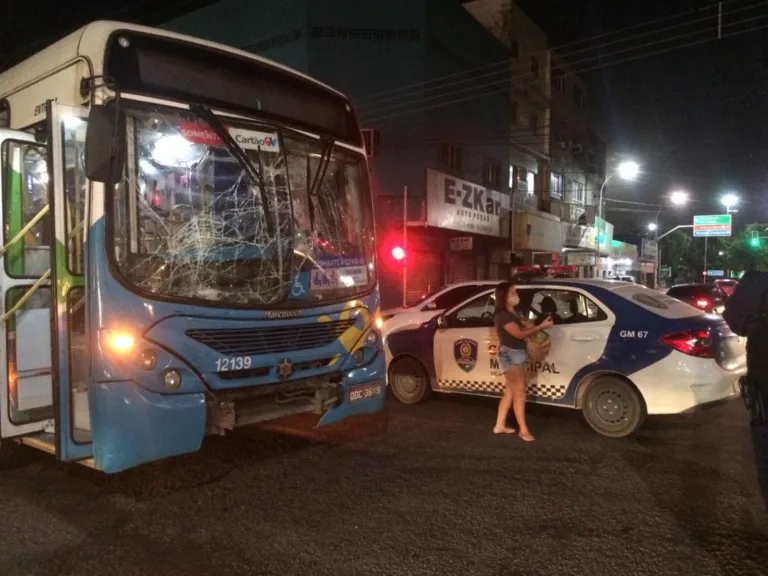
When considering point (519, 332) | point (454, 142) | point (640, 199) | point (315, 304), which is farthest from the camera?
point (640, 199)

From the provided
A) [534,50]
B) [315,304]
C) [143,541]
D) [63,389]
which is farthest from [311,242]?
[534,50]

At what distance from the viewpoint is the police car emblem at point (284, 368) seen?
488 cm

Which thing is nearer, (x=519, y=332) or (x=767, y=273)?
(x=767, y=273)

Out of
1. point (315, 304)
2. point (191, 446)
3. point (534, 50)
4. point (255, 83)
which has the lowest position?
point (191, 446)

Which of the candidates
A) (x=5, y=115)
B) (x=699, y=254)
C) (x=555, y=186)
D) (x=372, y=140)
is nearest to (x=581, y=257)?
(x=555, y=186)

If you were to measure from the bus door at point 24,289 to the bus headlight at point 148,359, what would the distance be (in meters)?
1.09

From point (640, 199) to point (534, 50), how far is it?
2578 centimetres

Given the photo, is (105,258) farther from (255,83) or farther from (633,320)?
(633,320)

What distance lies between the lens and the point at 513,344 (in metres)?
6.29

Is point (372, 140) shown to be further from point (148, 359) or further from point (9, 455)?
point (148, 359)

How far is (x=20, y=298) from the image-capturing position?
483 centimetres

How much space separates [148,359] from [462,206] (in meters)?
16.8

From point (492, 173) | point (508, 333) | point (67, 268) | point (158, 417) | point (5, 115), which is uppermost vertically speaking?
point (492, 173)

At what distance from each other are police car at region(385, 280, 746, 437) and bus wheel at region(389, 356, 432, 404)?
130 mm
